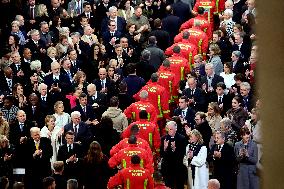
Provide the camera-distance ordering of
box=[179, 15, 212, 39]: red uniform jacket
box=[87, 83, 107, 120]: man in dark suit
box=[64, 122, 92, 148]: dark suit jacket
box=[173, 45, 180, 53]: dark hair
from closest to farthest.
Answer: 1. box=[64, 122, 92, 148]: dark suit jacket
2. box=[87, 83, 107, 120]: man in dark suit
3. box=[173, 45, 180, 53]: dark hair
4. box=[179, 15, 212, 39]: red uniform jacket

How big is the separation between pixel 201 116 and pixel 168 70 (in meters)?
2.85

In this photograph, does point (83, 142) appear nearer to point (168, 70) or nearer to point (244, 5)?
point (168, 70)

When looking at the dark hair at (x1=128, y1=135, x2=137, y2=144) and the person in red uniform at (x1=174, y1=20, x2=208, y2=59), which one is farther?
the person in red uniform at (x1=174, y1=20, x2=208, y2=59)

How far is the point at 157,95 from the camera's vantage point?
14516 millimetres

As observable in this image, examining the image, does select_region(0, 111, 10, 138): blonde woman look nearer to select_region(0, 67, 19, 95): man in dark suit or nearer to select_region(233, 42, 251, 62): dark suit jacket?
select_region(0, 67, 19, 95): man in dark suit

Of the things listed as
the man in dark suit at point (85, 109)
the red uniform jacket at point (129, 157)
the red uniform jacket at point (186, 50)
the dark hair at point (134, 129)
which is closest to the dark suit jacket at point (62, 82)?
the man in dark suit at point (85, 109)

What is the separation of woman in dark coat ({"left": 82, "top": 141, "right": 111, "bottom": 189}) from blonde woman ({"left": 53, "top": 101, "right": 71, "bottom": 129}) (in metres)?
1.96

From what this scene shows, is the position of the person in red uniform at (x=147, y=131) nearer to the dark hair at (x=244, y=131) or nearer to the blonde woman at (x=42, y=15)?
the dark hair at (x=244, y=131)

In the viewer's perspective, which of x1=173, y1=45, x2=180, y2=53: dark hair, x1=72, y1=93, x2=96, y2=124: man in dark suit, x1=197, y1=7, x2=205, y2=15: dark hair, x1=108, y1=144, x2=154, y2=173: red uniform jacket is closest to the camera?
x1=108, y1=144, x2=154, y2=173: red uniform jacket

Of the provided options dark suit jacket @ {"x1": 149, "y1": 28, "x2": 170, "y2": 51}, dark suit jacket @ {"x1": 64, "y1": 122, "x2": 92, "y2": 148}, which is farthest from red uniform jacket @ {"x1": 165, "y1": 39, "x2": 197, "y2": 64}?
dark suit jacket @ {"x1": 64, "y1": 122, "x2": 92, "y2": 148}

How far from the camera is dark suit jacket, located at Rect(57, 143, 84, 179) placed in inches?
463

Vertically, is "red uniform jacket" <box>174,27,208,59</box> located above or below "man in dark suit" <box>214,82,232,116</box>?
above

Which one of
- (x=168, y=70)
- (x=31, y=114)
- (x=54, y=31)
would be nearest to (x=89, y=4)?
(x=54, y=31)

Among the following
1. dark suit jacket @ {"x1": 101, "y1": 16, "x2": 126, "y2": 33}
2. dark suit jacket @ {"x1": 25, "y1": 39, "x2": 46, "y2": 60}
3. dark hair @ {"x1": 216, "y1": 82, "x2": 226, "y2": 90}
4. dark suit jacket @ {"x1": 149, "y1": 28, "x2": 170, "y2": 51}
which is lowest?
dark hair @ {"x1": 216, "y1": 82, "x2": 226, "y2": 90}
